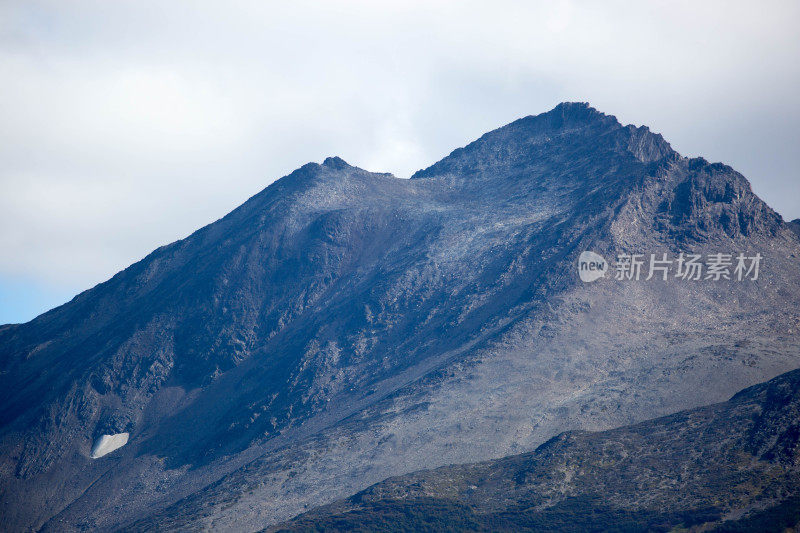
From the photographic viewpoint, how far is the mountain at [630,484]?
82.6 meters

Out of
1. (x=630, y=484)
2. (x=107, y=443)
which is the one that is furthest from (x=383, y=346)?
(x=630, y=484)

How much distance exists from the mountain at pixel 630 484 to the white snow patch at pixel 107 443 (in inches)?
2572

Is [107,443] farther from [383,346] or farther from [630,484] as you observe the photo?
[630,484]

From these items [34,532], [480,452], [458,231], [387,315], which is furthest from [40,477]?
[458,231]

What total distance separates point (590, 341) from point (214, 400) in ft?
259

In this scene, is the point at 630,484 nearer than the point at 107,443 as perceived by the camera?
Yes

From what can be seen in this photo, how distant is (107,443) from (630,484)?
107 m

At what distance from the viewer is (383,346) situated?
155875 millimetres

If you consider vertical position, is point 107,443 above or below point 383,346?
below

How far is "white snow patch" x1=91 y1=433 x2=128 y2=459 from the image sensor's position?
5846 inches

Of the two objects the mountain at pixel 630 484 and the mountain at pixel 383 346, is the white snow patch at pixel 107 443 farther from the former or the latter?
the mountain at pixel 630 484

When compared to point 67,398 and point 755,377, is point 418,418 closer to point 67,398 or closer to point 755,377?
point 755,377

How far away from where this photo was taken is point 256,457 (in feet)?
431

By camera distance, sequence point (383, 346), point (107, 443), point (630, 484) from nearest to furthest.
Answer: point (630, 484) → point (107, 443) → point (383, 346)
